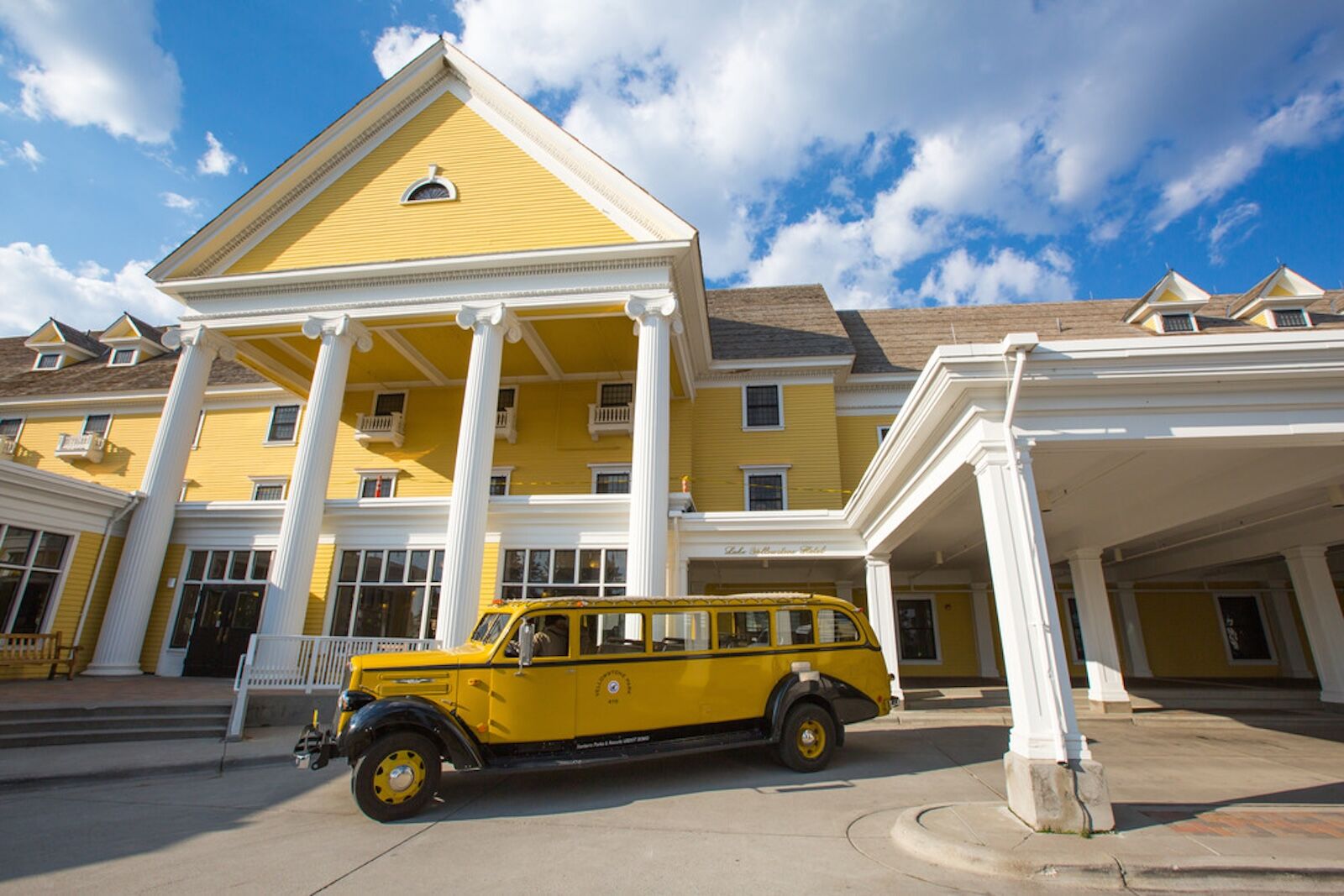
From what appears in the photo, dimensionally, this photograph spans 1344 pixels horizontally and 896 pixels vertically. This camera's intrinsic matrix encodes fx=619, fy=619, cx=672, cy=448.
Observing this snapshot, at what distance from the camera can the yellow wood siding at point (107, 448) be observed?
2238 centimetres

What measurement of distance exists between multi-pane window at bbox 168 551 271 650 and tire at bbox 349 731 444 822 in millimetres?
12433

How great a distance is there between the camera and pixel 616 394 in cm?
1995

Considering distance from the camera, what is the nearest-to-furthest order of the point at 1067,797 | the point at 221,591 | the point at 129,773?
the point at 1067,797
the point at 129,773
the point at 221,591

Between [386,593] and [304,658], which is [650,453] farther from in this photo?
[304,658]

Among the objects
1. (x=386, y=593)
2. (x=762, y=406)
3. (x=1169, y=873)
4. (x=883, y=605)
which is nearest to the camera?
(x=1169, y=873)

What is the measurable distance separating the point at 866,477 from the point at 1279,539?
944 cm

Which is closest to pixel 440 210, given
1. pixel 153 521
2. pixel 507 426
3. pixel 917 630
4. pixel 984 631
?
pixel 507 426

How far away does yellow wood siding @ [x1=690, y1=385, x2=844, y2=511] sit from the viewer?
62.6 ft

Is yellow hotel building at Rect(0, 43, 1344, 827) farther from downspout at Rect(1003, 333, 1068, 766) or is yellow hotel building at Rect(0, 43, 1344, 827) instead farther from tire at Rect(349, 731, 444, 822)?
tire at Rect(349, 731, 444, 822)

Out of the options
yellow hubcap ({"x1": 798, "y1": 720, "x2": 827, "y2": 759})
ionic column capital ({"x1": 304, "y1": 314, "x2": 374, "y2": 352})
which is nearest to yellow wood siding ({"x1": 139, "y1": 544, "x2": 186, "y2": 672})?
ionic column capital ({"x1": 304, "y1": 314, "x2": 374, "y2": 352})

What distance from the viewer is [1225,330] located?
1991cm

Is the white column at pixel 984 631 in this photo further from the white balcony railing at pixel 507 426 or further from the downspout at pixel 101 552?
the downspout at pixel 101 552

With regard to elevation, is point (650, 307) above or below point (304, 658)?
above

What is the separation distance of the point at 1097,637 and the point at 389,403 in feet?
68.3
